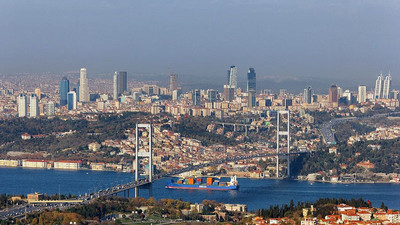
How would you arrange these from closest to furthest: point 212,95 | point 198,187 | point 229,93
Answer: point 198,187 < point 212,95 < point 229,93

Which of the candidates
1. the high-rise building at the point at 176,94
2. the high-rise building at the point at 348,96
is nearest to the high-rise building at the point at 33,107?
the high-rise building at the point at 176,94

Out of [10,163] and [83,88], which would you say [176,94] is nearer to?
[83,88]

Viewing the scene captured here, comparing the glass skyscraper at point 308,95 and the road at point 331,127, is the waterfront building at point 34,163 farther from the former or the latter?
the glass skyscraper at point 308,95

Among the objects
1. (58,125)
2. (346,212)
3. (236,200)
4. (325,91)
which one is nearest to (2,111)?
(58,125)

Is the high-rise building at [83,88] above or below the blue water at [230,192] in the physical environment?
above

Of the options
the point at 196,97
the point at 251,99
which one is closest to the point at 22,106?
the point at 196,97

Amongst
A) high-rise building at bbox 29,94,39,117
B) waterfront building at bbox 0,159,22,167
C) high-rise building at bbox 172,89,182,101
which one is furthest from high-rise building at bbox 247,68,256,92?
waterfront building at bbox 0,159,22,167
